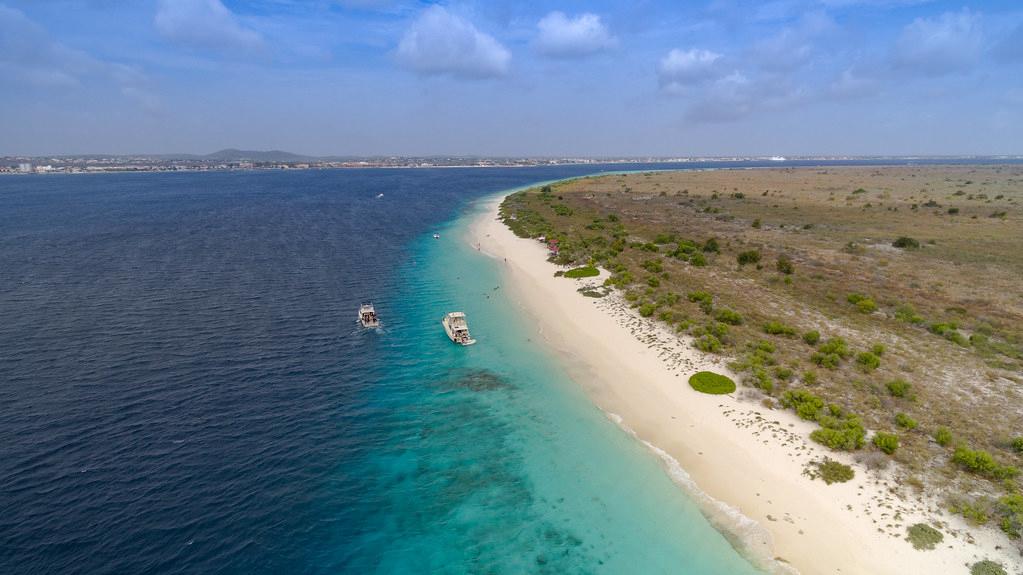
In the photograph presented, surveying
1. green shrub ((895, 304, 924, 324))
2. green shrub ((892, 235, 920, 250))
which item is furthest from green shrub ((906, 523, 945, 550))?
green shrub ((892, 235, 920, 250))

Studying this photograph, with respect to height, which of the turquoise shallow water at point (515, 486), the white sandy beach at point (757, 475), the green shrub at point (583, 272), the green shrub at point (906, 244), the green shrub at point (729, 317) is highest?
the green shrub at point (906, 244)

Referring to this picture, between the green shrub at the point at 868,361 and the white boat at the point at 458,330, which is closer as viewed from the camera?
the green shrub at the point at 868,361

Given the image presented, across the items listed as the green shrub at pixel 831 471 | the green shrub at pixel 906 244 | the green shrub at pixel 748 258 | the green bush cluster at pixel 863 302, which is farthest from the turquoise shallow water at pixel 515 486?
the green shrub at pixel 906 244

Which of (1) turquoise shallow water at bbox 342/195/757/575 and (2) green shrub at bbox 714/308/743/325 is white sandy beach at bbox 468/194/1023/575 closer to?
(1) turquoise shallow water at bbox 342/195/757/575

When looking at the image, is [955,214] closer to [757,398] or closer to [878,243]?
[878,243]

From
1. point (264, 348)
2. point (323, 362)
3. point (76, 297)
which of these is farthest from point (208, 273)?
point (323, 362)

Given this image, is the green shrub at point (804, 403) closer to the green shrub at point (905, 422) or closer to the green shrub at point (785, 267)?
the green shrub at point (905, 422)

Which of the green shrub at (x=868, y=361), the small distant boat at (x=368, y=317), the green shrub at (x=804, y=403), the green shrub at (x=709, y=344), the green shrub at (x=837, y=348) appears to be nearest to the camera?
the green shrub at (x=804, y=403)
